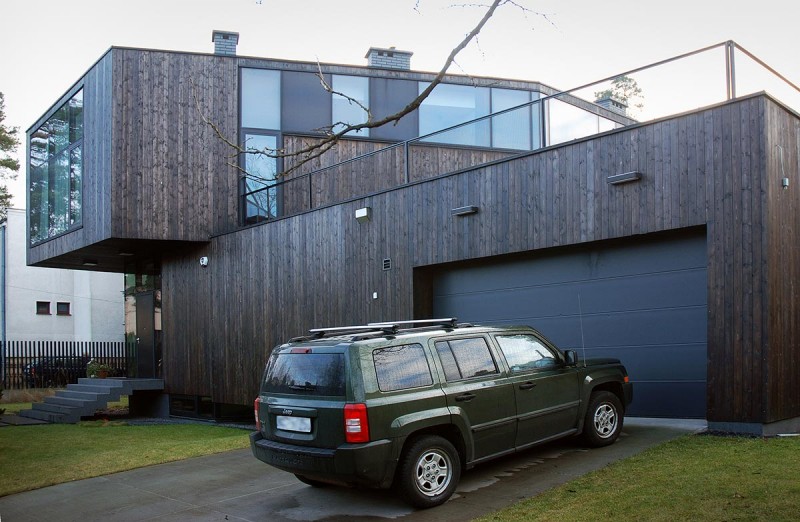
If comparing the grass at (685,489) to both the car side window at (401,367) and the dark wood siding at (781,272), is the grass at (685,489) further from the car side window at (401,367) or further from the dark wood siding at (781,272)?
the car side window at (401,367)

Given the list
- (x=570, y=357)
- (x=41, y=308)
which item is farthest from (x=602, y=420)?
(x=41, y=308)

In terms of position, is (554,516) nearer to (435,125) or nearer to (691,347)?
(691,347)

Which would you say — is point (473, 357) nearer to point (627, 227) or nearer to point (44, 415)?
point (627, 227)

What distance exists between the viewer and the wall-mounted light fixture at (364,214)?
46.0ft

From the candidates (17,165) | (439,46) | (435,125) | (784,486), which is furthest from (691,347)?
(17,165)

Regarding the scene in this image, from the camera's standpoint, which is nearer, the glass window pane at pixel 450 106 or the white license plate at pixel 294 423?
the white license plate at pixel 294 423

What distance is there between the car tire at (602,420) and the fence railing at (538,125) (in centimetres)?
389

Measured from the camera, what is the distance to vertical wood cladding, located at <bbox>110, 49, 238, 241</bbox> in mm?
17016

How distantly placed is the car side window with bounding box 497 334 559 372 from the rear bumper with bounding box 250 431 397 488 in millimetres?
1953

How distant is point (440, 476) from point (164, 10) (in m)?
6.08

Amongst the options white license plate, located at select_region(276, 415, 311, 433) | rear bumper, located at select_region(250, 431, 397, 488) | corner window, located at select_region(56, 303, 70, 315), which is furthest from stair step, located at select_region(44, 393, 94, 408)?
corner window, located at select_region(56, 303, 70, 315)

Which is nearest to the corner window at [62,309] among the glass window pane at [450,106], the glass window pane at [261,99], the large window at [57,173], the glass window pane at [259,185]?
the large window at [57,173]

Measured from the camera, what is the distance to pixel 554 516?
20.0 feet

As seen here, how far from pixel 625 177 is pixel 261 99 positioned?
35.9 feet
